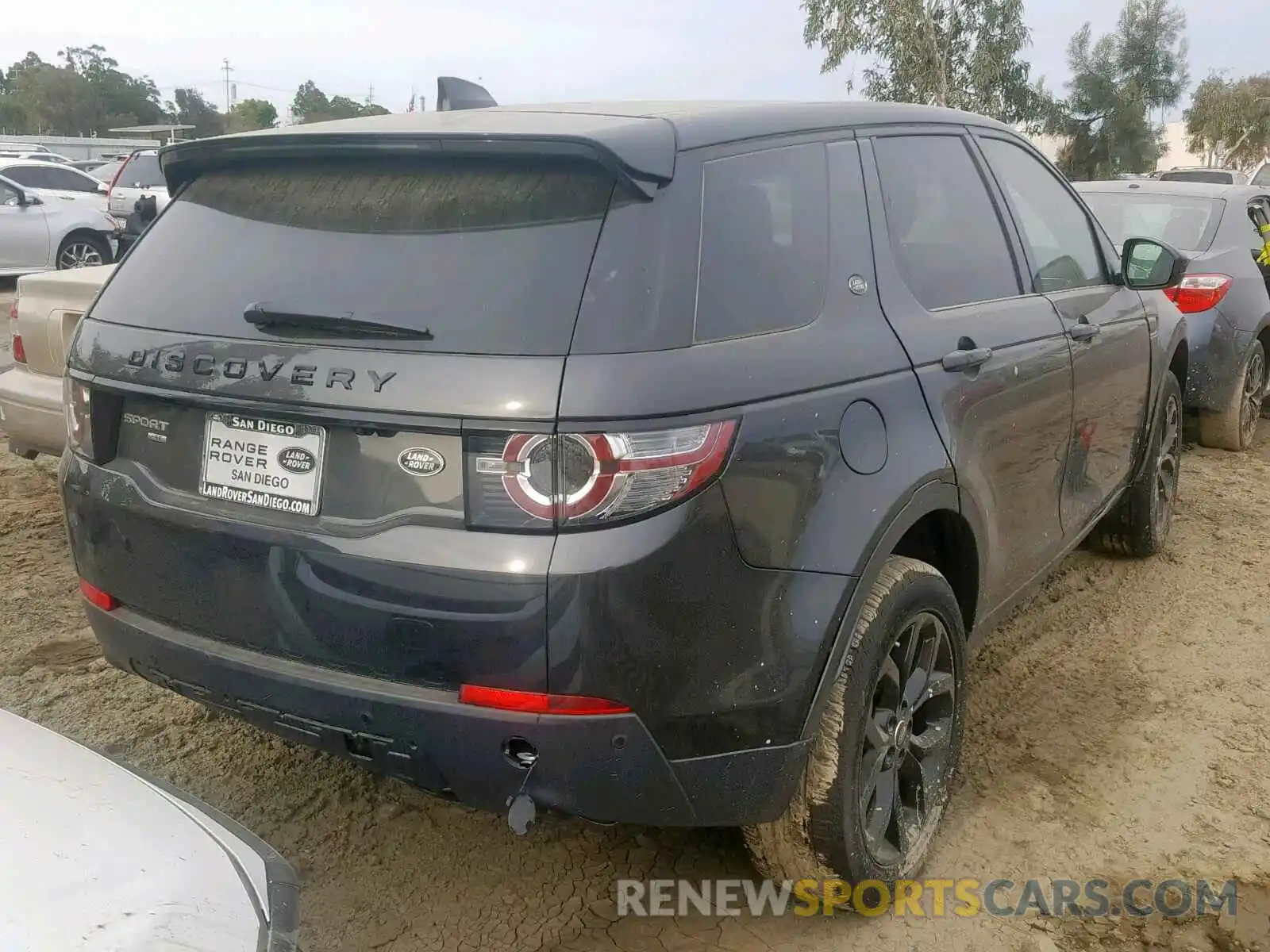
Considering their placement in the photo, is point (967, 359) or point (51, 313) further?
point (51, 313)

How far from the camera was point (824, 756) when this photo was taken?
2.37m

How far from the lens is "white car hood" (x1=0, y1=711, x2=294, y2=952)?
139 cm

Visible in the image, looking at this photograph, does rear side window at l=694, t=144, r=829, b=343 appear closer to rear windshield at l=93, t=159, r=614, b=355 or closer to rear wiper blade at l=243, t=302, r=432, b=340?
rear windshield at l=93, t=159, r=614, b=355

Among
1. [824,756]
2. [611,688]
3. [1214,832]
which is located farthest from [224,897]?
[1214,832]

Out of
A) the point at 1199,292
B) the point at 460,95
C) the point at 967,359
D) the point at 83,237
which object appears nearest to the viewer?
the point at 967,359

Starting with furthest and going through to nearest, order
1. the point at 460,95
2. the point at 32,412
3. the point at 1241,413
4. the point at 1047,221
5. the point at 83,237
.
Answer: the point at 83,237
the point at 1241,413
the point at 32,412
the point at 1047,221
the point at 460,95

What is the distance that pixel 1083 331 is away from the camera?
359cm

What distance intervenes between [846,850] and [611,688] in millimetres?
803

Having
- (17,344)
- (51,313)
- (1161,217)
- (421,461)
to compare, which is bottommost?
(17,344)

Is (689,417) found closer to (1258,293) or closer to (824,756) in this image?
(824,756)

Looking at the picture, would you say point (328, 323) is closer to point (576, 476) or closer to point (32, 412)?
point (576, 476)

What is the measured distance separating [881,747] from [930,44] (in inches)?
1215

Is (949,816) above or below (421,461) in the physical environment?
below

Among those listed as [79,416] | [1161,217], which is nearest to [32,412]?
[79,416]
